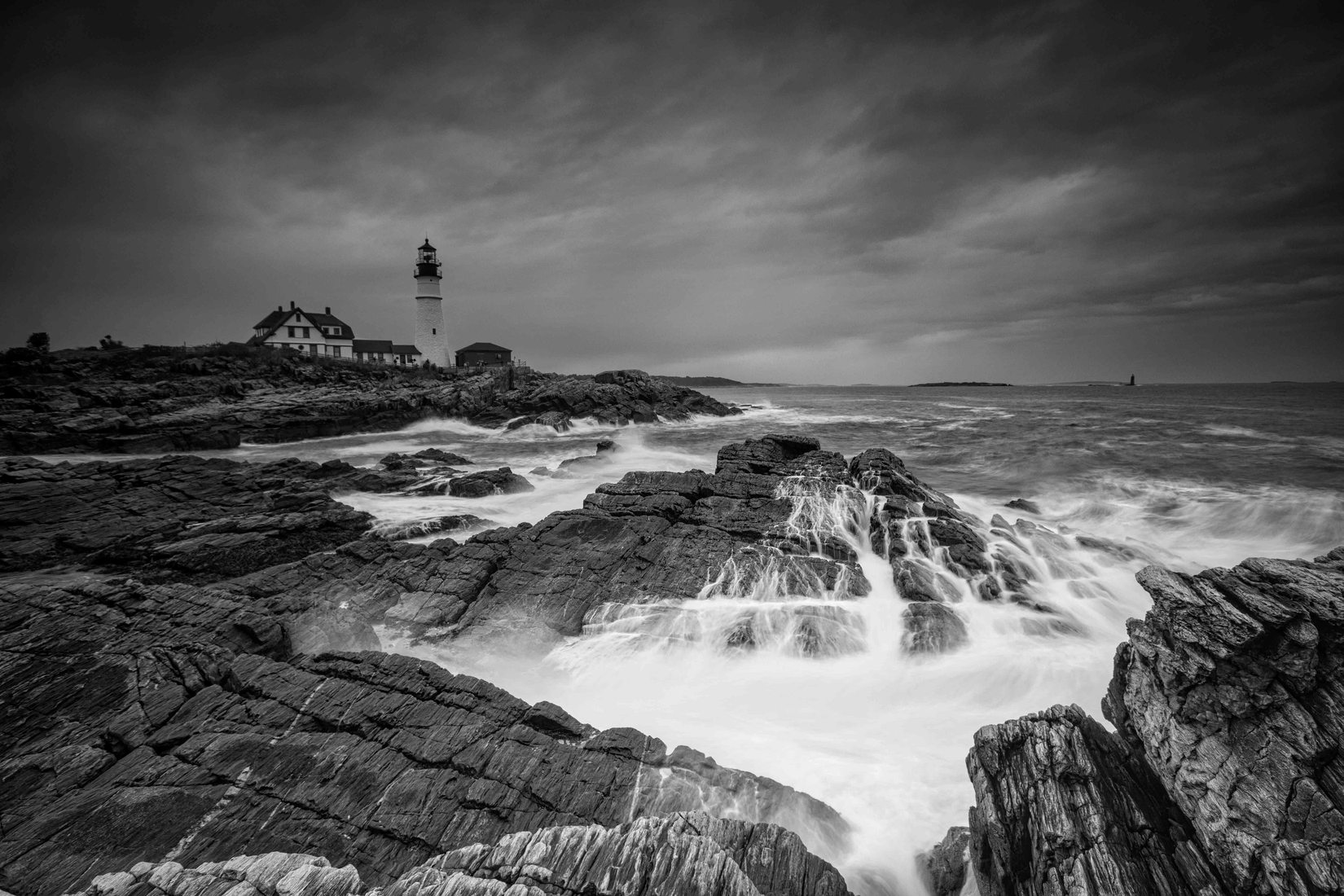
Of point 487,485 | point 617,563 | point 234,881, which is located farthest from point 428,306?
point 234,881

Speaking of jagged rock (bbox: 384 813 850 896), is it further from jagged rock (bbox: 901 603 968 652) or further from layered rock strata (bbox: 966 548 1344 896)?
jagged rock (bbox: 901 603 968 652)

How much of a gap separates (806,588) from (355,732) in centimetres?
771

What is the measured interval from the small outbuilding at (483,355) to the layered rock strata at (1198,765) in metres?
78.0

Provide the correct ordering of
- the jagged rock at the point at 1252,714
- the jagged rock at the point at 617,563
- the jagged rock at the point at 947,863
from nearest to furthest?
the jagged rock at the point at 1252,714, the jagged rock at the point at 947,863, the jagged rock at the point at 617,563

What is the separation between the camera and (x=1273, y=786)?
3.96 metres

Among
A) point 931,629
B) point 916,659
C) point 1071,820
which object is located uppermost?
point 1071,820

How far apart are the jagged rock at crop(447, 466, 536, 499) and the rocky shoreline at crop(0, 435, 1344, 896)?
7.95 meters

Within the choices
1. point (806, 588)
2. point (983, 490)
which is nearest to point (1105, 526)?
point (983, 490)

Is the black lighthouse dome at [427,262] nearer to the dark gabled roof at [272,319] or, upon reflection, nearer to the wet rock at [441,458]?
the dark gabled roof at [272,319]

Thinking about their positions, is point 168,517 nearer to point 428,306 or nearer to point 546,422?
point 546,422

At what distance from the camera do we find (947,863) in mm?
5035

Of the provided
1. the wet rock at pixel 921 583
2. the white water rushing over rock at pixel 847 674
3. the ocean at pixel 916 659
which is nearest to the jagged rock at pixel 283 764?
the white water rushing over rock at pixel 847 674

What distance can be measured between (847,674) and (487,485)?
505 inches

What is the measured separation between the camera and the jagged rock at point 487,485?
1764 cm
